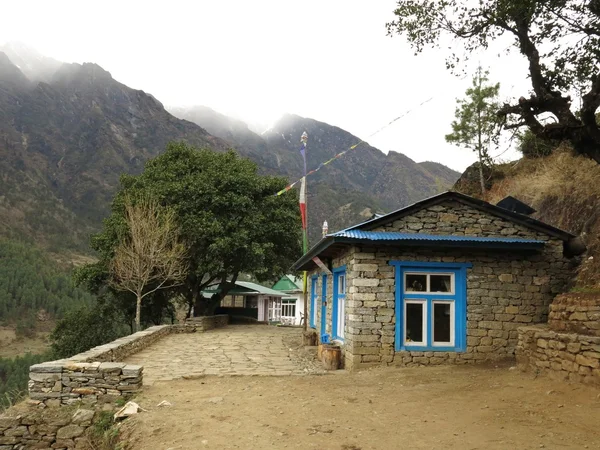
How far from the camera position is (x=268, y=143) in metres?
141

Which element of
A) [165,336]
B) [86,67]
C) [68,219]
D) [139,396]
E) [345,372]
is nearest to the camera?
[139,396]

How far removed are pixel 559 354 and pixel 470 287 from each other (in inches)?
111

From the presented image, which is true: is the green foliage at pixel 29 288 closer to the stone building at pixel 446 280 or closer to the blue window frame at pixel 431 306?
the stone building at pixel 446 280

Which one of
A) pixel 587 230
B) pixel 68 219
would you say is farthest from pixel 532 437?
pixel 68 219

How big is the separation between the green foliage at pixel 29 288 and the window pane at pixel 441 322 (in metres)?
49.8

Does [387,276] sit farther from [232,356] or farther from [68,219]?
[68,219]

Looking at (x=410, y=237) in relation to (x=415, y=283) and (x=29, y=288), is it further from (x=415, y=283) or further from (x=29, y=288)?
(x=29, y=288)

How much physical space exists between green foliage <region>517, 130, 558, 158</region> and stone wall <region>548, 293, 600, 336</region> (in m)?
12.0

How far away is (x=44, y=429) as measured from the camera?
766cm

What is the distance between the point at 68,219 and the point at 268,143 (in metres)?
72.1

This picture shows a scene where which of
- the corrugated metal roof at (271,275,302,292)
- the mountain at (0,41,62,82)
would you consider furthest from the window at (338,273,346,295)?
the mountain at (0,41,62,82)

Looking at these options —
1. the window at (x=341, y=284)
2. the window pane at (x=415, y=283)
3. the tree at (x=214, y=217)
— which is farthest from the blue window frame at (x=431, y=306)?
the tree at (x=214, y=217)

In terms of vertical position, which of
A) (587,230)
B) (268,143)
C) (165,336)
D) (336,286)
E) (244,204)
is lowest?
(165,336)

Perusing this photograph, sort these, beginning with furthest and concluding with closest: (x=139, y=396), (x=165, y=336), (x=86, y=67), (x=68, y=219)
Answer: (x=86, y=67) < (x=68, y=219) < (x=165, y=336) < (x=139, y=396)
